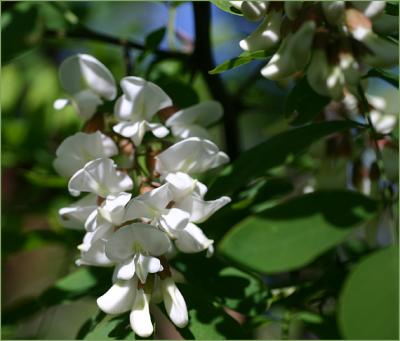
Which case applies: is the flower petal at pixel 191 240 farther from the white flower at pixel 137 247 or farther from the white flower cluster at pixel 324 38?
the white flower cluster at pixel 324 38

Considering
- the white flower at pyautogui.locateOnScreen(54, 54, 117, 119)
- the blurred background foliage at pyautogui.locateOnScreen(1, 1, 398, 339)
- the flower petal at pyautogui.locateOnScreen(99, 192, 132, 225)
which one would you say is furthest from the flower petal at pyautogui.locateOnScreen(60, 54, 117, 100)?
the flower petal at pyautogui.locateOnScreen(99, 192, 132, 225)

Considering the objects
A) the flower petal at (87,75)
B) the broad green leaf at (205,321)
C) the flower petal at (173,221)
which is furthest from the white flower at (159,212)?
the flower petal at (87,75)

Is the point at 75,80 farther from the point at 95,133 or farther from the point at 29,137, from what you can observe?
the point at 29,137

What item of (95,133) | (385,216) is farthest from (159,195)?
(385,216)

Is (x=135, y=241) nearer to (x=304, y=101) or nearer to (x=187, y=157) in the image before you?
(x=187, y=157)

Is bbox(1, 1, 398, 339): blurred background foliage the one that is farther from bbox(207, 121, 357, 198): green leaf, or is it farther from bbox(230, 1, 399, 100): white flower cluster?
bbox(230, 1, 399, 100): white flower cluster
